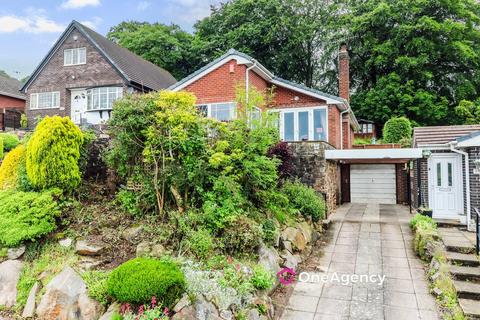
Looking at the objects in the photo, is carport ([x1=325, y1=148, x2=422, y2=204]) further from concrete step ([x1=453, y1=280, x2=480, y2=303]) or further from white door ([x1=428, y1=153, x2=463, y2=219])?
concrete step ([x1=453, y1=280, x2=480, y2=303])

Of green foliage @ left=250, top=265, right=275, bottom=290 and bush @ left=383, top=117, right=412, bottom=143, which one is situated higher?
bush @ left=383, top=117, right=412, bottom=143

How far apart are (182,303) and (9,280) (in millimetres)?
3448

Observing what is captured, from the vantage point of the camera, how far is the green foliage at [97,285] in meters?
4.59

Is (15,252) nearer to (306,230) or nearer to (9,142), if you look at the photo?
(306,230)

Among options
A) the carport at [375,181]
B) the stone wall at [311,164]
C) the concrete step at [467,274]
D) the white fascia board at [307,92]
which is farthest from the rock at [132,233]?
the carport at [375,181]

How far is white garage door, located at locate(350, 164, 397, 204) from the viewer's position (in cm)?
1697

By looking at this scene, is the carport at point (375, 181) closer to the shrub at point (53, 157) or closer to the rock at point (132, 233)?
the rock at point (132, 233)

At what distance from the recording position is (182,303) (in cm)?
427

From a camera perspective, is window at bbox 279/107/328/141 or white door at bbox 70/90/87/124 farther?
white door at bbox 70/90/87/124

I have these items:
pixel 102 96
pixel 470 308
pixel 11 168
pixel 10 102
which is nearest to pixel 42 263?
pixel 11 168

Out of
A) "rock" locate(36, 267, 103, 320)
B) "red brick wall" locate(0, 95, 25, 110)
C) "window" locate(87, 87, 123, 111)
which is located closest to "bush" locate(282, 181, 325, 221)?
"rock" locate(36, 267, 103, 320)

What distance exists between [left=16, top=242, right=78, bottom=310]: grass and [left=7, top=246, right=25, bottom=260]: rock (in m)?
0.09

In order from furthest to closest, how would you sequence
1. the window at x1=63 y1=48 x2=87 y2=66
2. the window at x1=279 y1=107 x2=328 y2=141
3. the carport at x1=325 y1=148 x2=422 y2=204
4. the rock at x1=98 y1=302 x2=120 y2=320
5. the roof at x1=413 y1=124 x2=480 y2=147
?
the window at x1=63 y1=48 x2=87 y2=66 < the carport at x1=325 y1=148 x2=422 y2=204 < the window at x1=279 y1=107 x2=328 y2=141 < the roof at x1=413 y1=124 x2=480 y2=147 < the rock at x1=98 y1=302 x2=120 y2=320

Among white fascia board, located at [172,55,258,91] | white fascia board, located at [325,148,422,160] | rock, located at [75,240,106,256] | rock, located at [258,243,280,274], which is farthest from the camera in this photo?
white fascia board, located at [172,55,258,91]
